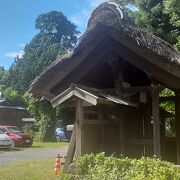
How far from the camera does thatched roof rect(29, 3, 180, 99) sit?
9.01 m

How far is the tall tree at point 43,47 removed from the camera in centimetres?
4919

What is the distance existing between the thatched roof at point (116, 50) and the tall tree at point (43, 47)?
36534mm

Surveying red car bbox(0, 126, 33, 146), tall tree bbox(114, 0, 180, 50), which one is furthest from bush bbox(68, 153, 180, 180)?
red car bbox(0, 126, 33, 146)

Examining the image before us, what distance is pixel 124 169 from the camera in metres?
7.01

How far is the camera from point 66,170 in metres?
9.15

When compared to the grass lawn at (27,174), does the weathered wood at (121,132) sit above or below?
above

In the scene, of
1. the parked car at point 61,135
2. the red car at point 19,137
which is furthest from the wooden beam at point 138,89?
the parked car at point 61,135

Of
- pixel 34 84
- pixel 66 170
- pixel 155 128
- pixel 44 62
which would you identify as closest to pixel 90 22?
pixel 34 84

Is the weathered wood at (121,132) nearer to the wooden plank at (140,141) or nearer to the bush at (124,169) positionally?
the wooden plank at (140,141)

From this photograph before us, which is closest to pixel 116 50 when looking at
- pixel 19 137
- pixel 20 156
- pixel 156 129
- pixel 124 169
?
pixel 156 129

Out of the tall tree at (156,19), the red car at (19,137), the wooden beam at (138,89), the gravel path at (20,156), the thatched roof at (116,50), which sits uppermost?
the tall tree at (156,19)

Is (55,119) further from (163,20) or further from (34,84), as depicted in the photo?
(34,84)

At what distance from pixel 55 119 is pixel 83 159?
26.2m

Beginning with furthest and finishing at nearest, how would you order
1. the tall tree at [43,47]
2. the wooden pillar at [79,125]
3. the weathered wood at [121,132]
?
the tall tree at [43,47], the weathered wood at [121,132], the wooden pillar at [79,125]
